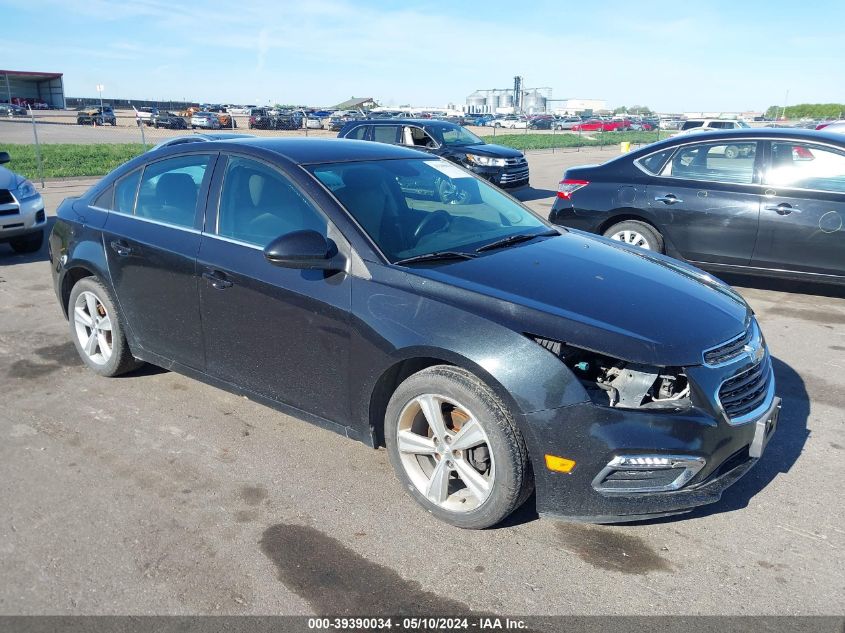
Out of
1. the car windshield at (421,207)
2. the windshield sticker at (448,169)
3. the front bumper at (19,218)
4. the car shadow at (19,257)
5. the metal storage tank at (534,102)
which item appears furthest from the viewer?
the metal storage tank at (534,102)

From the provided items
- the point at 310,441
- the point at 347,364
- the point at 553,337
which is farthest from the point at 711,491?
the point at 310,441

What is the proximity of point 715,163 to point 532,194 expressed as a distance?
9.07m

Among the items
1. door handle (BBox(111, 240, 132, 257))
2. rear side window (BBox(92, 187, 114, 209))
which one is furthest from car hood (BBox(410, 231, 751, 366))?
rear side window (BBox(92, 187, 114, 209))

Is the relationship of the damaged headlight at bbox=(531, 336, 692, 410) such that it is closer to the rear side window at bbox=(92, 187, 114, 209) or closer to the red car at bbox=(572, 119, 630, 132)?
the rear side window at bbox=(92, 187, 114, 209)

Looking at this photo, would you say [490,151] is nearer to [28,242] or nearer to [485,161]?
[485,161]

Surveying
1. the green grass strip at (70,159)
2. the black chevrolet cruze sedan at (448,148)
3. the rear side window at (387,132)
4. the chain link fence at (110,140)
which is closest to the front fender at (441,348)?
the chain link fence at (110,140)

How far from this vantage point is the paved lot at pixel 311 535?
274 cm

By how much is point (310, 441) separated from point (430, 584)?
4.71ft

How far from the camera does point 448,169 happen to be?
4.59 metres

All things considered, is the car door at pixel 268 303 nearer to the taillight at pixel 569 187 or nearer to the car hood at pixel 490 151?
the taillight at pixel 569 187

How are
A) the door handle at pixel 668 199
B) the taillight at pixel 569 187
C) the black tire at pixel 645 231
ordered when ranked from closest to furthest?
the door handle at pixel 668 199 < the black tire at pixel 645 231 < the taillight at pixel 569 187

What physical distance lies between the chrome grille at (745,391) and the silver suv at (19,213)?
326 inches

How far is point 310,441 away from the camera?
4.04 m

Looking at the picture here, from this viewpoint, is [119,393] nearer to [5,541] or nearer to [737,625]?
[5,541]
